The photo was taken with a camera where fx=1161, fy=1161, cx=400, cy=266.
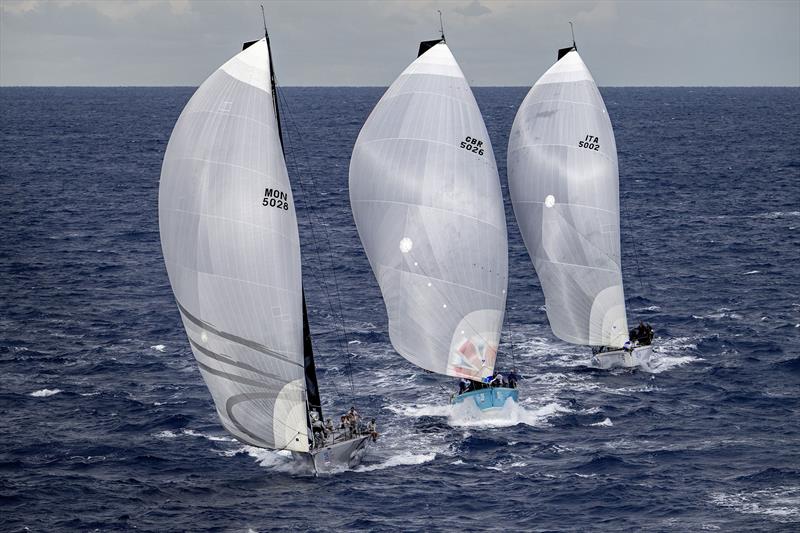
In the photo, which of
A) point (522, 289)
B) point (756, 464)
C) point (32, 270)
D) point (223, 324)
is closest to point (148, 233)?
point (32, 270)

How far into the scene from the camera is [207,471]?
5069 centimetres

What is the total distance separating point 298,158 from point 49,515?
13223 centimetres

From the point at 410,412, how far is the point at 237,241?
15930 millimetres

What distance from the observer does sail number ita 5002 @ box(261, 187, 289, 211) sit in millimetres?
47312

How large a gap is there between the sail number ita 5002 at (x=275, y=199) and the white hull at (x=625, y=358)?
25212 mm

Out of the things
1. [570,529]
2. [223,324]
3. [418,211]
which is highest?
[418,211]

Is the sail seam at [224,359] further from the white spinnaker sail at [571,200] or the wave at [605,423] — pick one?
the white spinnaker sail at [571,200]

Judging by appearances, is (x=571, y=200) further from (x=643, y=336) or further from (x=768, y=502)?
(x=768, y=502)

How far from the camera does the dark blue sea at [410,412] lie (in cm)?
4678

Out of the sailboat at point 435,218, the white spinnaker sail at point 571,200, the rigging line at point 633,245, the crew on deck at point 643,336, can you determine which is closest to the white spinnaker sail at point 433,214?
the sailboat at point 435,218

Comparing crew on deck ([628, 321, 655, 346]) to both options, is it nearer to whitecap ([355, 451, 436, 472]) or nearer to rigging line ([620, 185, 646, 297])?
rigging line ([620, 185, 646, 297])

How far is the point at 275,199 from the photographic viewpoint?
47.6 metres

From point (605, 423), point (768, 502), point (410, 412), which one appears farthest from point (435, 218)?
point (768, 502)

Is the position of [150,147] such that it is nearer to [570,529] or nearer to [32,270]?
[32,270]
